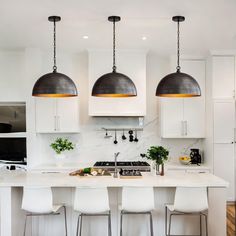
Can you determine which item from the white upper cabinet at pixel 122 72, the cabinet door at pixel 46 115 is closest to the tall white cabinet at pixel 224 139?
the white upper cabinet at pixel 122 72

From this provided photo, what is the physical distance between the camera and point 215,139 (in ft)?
16.9

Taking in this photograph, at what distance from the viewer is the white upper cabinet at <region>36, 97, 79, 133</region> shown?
5.22 meters

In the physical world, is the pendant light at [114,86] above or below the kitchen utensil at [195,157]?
above

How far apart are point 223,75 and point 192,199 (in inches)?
107

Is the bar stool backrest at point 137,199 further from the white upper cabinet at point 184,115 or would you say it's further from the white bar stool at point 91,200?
the white upper cabinet at point 184,115

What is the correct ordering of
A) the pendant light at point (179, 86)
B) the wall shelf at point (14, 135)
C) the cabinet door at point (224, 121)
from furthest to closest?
1. the wall shelf at point (14, 135)
2. the cabinet door at point (224, 121)
3. the pendant light at point (179, 86)

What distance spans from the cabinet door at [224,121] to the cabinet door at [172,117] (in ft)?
1.90

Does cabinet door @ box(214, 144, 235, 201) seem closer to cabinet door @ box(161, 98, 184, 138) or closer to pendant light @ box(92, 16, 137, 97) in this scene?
cabinet door @ box(161, 98, 184, 138)

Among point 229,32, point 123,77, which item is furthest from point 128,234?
point 229,32

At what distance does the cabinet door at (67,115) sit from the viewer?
526 centimetres

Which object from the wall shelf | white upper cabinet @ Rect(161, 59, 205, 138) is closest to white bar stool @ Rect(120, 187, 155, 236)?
white upper cabinet @ Rect(161, 59, 205, 138)

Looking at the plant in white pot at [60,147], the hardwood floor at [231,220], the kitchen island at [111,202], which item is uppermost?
the plant in white pot at [60,147]

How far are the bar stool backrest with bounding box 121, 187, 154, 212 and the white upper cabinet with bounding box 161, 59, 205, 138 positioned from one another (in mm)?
2227

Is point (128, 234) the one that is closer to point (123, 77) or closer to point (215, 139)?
point (123, 77)
